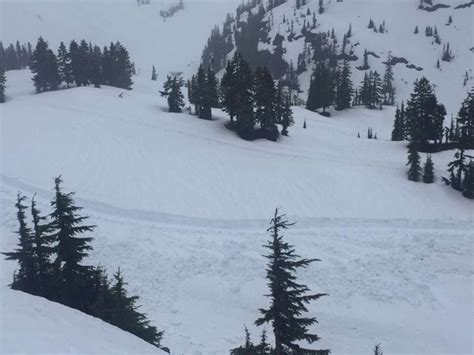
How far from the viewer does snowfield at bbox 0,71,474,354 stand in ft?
78.9

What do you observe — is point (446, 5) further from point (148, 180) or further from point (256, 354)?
point (256, 354)

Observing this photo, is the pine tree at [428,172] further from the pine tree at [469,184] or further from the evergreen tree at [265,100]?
the evergreen tree at [265,100]

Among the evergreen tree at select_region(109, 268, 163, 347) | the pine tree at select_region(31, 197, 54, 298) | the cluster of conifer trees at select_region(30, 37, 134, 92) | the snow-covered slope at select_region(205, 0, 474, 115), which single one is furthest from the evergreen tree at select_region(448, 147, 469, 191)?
the snow-covered slope at select_region(205, 0, 474, 115)

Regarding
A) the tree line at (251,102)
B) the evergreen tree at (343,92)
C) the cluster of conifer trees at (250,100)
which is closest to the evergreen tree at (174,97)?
the tree line at (251,102)

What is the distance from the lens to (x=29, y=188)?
37969 mm

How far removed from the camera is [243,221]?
34.6 metres

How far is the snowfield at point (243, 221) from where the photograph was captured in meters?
24.0

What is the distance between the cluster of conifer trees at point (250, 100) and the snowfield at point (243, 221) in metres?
2.37

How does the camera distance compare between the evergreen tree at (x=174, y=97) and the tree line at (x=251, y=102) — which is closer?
the tree line at (x=251, y=102)

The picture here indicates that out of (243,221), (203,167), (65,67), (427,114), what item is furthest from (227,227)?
(65,67)

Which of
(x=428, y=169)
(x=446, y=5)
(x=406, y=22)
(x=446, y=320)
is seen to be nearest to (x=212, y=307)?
(x=446, y=320)

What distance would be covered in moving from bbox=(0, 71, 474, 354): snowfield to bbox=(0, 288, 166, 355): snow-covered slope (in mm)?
655

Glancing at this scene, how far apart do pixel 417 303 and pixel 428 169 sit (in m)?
20.9

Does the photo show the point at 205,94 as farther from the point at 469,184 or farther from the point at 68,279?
the point at 68,279
